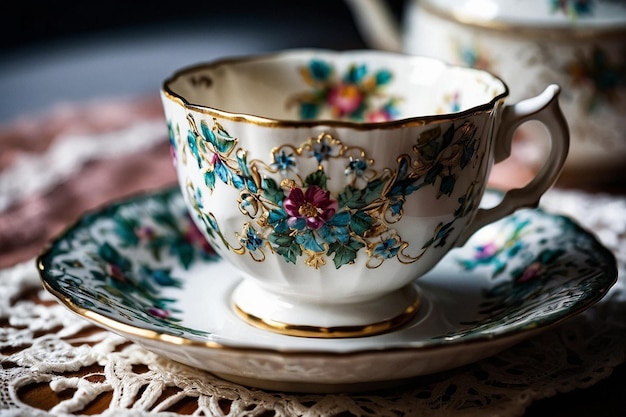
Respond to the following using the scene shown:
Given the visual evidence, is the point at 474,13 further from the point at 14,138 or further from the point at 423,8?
the point at 14,138

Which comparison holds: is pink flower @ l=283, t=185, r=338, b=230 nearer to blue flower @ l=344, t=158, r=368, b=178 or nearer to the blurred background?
blue flower @ l=344, t=158, r=368, b=178

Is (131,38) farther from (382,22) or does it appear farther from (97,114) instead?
(382,22)

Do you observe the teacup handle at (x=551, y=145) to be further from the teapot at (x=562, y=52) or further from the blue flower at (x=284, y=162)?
the teapot at (x=562, y=52)

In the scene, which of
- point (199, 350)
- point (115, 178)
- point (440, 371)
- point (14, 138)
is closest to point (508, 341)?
point (440, 371)

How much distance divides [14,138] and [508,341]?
79 centimetres

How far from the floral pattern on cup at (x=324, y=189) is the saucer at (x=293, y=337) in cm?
7

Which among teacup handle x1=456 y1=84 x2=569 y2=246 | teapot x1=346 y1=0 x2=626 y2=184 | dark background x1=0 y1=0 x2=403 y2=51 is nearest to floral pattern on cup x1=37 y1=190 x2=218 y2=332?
teacup handle x1=456 y1=84 x2=569 y2=246

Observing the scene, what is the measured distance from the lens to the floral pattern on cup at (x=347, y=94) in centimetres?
72

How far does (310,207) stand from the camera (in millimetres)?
500

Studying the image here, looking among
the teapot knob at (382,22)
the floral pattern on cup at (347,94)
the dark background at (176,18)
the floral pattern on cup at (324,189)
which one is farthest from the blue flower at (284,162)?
the dark background at (176,18)

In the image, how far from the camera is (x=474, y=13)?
2.82ft

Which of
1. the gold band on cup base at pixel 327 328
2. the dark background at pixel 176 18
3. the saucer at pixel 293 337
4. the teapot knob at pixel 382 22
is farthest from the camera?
the dark background at pixel 176 18

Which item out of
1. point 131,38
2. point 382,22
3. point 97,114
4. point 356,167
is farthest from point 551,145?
point 131,38

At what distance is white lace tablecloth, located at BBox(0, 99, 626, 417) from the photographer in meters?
0.48
